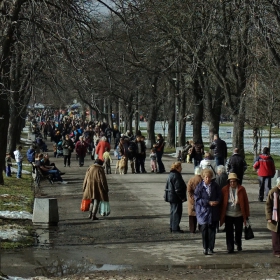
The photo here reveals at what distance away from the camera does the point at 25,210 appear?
20734mm

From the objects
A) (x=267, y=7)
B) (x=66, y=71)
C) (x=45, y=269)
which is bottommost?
(x=45, y=269)

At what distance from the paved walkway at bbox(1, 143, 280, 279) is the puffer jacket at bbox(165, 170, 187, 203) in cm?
73

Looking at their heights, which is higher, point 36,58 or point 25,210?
point 36,58

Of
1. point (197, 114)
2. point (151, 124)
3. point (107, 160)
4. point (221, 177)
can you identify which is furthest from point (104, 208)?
point (151, 124)

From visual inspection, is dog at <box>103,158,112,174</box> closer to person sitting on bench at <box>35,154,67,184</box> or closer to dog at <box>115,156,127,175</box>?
dog at <box>115,156,127,175</box>

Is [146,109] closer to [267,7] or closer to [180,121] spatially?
[180,121]

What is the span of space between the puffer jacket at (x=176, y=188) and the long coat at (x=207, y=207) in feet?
8.25

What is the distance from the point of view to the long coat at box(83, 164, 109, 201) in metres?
19.1

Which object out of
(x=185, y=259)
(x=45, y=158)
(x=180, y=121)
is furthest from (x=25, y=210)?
(x=180, y=121)

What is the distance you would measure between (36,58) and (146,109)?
158 ft

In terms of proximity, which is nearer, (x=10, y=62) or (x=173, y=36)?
(x=10, y=62)

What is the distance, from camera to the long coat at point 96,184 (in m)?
19.1

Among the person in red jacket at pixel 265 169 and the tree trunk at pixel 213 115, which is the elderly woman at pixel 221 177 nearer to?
the person in red jacket at pixel 265 169

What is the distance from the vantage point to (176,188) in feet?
55.9
